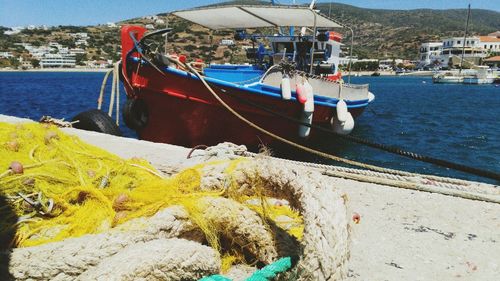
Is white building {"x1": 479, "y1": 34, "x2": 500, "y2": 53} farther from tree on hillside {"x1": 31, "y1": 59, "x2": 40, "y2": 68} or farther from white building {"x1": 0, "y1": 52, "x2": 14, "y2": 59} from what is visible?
white building {"x1": 0, "y1": 52, "x2": 14, "y2": 59}

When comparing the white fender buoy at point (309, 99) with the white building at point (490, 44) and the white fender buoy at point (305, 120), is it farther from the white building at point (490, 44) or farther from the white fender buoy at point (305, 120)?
the white building at point (490, 44)

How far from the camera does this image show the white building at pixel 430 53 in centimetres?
13438

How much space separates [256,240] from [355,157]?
31.8ft

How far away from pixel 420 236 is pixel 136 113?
7042mm

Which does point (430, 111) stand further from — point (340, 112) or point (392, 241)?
point (392, 241)

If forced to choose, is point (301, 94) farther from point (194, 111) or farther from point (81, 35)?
point (81, 35)

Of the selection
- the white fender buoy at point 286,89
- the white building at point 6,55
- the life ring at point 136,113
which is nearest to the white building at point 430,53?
the white fender buoy at point 286,89

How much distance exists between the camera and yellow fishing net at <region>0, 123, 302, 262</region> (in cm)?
234

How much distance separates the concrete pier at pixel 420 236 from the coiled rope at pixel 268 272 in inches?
15.9

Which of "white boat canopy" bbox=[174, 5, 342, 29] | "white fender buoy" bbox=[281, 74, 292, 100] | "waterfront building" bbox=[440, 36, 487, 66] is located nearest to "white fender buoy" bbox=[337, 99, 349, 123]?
"white fender buoy" bbox=[281, 74, 292, 100]

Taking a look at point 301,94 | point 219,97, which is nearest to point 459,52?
point 301,94

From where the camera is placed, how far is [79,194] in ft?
8.73

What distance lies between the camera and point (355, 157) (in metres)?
11.6

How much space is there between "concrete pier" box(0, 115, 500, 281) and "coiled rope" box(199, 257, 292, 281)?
40 centimetres
